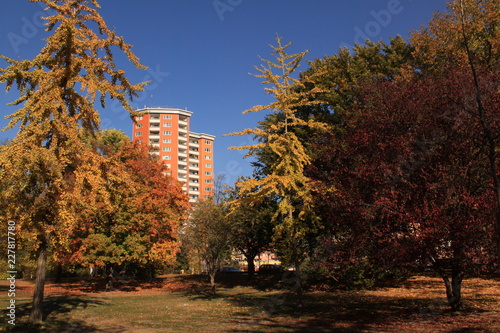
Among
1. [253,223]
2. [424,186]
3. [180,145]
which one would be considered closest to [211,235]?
[253,223]

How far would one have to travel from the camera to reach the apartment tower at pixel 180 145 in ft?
334

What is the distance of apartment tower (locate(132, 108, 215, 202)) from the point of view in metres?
102

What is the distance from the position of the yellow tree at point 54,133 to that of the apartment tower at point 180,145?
83582 millimetres

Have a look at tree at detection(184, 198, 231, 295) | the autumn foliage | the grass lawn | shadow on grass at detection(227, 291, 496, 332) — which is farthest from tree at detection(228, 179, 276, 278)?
shadow on grass at detection(227, 291, 496, 332)

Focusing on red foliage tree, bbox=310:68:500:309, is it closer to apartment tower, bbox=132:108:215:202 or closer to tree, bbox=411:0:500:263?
tree, bbox=411:0:500:263

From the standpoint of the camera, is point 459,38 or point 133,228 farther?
point 133,228

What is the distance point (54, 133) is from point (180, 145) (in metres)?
93.0

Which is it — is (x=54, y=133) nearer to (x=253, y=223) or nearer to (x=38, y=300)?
(x=38, y=300)

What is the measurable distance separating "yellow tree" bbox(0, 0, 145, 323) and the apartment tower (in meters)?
83.6

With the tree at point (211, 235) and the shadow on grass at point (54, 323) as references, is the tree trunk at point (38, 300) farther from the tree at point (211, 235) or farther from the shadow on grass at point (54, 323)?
the tree at point (211, 235)

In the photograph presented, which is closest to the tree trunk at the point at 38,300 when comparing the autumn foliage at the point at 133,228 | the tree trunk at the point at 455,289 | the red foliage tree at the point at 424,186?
the red foliage tree at the point at 424,186

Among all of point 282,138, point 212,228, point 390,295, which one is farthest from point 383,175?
point 212,228

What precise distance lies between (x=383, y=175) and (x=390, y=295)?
10430 mm

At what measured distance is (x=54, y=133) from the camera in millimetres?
13102
